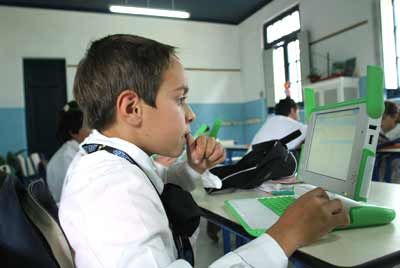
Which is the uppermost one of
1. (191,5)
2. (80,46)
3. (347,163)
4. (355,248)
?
(191,5)

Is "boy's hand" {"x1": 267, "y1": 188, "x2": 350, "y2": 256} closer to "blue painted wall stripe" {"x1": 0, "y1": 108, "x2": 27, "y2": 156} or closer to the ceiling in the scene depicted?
the ceiling

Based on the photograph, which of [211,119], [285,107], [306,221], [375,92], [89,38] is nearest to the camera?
[306,221]

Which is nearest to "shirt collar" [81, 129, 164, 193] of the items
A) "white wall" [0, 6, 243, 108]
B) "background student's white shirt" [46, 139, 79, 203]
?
"background student's white shirt" [46, 139, 79, 203]

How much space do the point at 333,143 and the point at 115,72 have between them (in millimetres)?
661

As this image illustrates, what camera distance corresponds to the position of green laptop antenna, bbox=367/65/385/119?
0.89m

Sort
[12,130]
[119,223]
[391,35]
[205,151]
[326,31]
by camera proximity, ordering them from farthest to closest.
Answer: [12,130]
[326,31]
[391,35]
[205,151]
[119,223]

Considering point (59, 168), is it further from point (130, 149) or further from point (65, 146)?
point (130, 149)

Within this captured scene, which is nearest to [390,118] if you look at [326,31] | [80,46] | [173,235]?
[326,31]

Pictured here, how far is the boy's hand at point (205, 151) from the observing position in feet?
3.69

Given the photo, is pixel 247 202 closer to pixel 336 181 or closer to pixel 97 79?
pixel 336 181

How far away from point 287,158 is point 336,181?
22.3 inches

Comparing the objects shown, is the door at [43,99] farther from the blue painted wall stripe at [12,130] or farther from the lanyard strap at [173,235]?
the lanyard strap at [173,235]

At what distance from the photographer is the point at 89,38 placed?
641cm

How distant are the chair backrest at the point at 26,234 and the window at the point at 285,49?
5.82 metres
